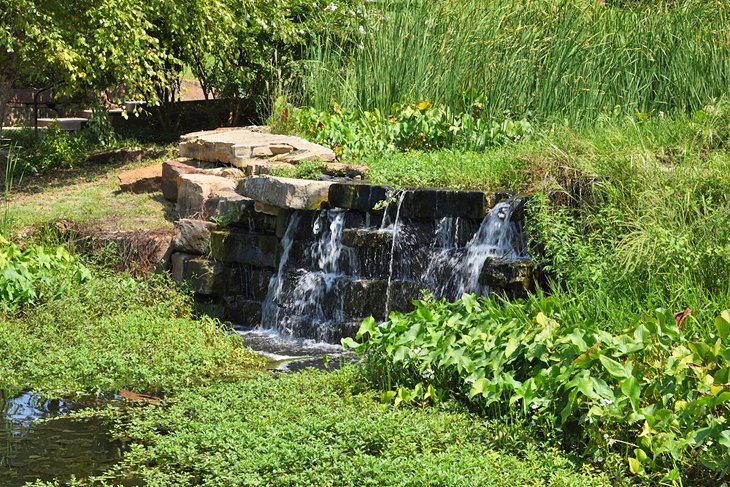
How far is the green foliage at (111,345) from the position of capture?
682cm

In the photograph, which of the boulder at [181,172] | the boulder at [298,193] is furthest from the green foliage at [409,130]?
the boulder at [298,193]

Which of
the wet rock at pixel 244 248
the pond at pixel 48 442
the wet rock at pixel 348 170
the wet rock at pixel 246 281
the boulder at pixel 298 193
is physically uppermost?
the wet rock at pixel 348 170

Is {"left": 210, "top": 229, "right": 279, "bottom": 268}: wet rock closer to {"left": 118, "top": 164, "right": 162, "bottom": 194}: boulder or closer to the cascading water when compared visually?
the cascading water

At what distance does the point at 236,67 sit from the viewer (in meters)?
14.4

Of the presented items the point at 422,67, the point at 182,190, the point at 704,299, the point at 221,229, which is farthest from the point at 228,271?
the point at 704,299

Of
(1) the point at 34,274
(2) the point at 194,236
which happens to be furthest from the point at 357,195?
(1) the point at 34,274

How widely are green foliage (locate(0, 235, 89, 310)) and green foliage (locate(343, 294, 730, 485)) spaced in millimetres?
3626

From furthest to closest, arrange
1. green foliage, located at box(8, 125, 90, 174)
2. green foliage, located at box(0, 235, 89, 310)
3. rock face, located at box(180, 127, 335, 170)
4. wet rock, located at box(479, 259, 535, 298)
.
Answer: green foliage, located at box(8, 125, 90, 174) < rock face, located at box(180, 127, 335, 170) < green foliage, located at box(0, 235, 89, 310) < wet rock, located at box(479, 259, 535, 298)

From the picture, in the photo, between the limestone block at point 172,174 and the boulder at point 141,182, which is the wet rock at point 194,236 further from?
the boulder at point 141,182

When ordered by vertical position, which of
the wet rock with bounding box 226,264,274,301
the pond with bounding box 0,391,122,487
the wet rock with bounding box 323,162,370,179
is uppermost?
the wet rock with bounding box 323,162,370,179

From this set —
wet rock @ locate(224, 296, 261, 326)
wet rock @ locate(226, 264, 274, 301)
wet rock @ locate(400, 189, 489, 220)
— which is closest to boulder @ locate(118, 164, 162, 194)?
wet rock @ locate(226, 264, 274, 301)

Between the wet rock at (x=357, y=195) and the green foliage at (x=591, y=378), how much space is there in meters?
2.79

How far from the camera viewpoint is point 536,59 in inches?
431

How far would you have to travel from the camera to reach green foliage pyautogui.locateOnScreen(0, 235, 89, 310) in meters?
8.06
